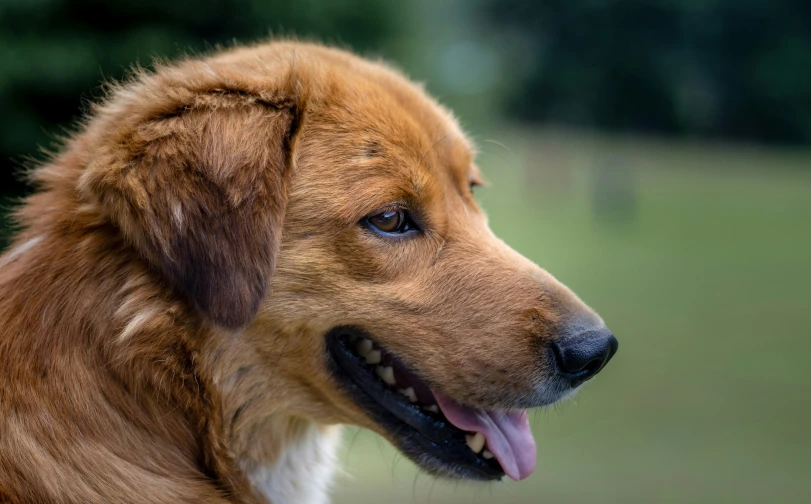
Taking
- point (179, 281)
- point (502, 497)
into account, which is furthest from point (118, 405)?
Answer: point (502, 497)

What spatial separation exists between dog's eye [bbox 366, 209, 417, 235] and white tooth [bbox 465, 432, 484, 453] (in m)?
0.78

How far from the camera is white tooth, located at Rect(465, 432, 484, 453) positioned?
117 inches

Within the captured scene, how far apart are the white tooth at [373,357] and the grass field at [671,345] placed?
0.58m

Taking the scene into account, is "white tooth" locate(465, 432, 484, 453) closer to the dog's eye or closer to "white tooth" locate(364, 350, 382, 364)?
"white tooth" locate(364, 350, 382, 364)

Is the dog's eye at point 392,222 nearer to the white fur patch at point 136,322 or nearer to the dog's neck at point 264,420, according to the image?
the dog's neck at point 264,420

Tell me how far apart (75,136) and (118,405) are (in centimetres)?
117

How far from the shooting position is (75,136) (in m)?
3.16

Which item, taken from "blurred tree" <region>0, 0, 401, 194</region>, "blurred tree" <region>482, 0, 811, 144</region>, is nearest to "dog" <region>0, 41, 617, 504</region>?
"blurred tree" <region>0, 0, 401, 194</region>

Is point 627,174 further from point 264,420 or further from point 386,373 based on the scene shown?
point 264,420

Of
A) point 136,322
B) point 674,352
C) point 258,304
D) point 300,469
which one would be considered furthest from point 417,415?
point 674,352

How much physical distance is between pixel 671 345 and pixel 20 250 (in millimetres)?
11414

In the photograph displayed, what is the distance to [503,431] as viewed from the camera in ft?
9.99

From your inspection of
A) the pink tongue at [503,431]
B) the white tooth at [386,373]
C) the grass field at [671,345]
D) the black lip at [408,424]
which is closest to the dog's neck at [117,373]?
the black lip at [408,424]

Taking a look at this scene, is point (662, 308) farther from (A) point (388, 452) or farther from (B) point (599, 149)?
(B) point (599, 149)
